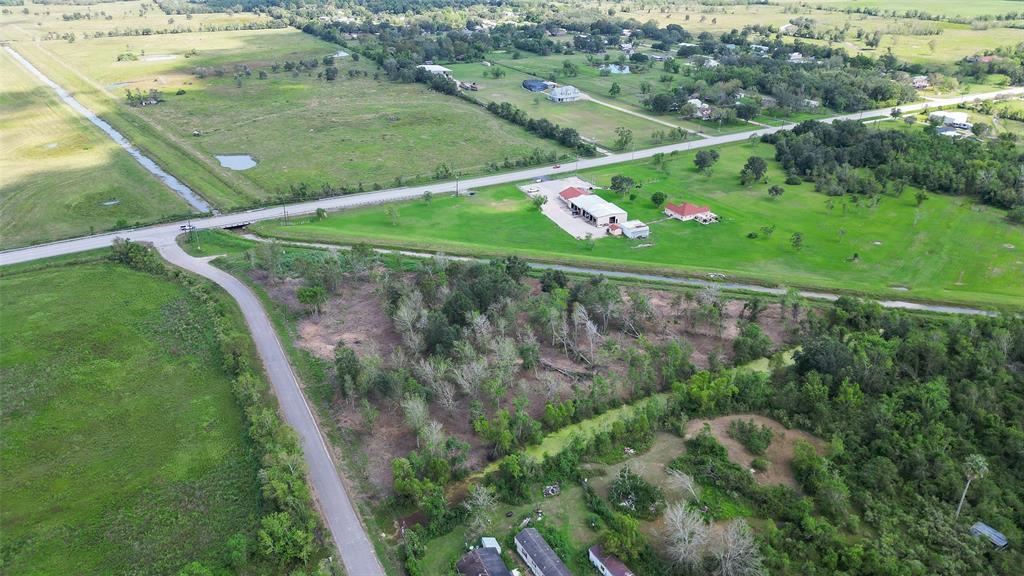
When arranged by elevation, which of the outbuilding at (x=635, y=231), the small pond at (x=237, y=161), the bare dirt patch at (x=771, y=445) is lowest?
the bare dirt patch at (x=771, y=445)

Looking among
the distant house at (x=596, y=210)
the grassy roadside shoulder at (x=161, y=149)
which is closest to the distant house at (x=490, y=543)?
the distant house at (x=596, y=210)

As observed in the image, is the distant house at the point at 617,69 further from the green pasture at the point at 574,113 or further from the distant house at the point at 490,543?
the distant house at the point at 490,543

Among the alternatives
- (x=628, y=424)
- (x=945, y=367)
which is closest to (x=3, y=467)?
(x=628, y=424)

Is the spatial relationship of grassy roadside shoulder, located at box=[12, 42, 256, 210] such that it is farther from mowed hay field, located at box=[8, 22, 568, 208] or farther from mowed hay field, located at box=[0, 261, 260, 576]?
mowed hay field, located at box=[0, 261, 260, 576]

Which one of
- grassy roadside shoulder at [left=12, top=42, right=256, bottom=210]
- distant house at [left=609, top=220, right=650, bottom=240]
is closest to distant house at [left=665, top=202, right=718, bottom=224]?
distant house at [left=609, top=220, right=650, bottom=240]

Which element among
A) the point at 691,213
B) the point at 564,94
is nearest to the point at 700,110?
the point at 564,94

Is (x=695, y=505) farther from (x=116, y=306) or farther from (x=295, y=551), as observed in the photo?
(x=116, y=306)
